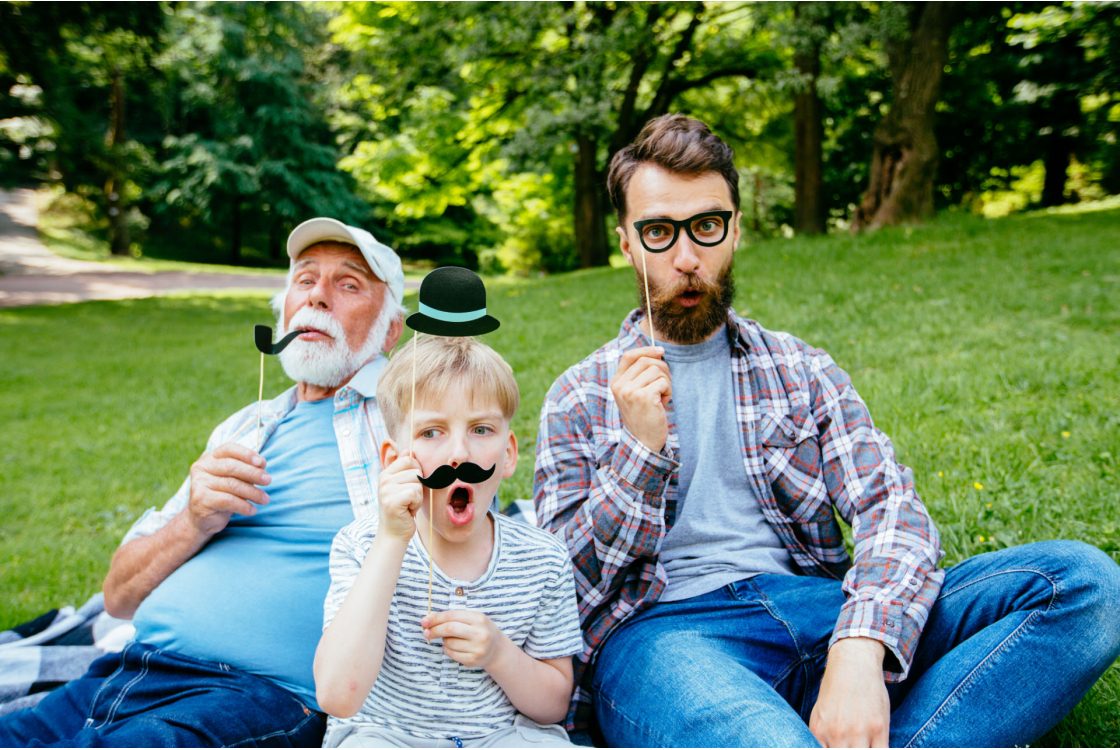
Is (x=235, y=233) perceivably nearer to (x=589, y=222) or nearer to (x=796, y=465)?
(x=589, y=222)

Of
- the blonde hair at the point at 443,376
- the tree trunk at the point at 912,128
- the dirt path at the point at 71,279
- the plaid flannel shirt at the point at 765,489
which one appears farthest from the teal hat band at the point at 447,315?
the dirt path at the point at 71,279

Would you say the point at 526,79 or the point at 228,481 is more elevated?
the point at 526,79

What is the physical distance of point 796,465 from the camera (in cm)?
247

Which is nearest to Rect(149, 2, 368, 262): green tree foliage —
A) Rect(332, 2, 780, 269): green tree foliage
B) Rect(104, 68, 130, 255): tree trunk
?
Rect(104, 68, 130, 255): tree trunk

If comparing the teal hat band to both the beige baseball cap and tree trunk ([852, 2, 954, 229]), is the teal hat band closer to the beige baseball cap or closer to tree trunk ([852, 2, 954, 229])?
the beige baseball cap

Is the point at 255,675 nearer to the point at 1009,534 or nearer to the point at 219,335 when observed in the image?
the point at 1009,534

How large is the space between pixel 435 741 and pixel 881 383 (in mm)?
4500

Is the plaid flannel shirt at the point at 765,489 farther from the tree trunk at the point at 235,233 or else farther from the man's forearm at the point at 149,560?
the tree trunk at the point at 235,233

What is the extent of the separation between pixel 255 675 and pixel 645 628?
43.9 inches

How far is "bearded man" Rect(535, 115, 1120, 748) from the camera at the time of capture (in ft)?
6.47

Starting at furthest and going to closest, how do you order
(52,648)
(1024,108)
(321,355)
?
(1024,108)
(52,648)
(321,355)

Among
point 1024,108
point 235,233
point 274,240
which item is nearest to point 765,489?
point 1024,108

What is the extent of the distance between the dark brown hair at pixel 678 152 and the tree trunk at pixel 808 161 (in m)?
10.7

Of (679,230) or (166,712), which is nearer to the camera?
(166,712)
